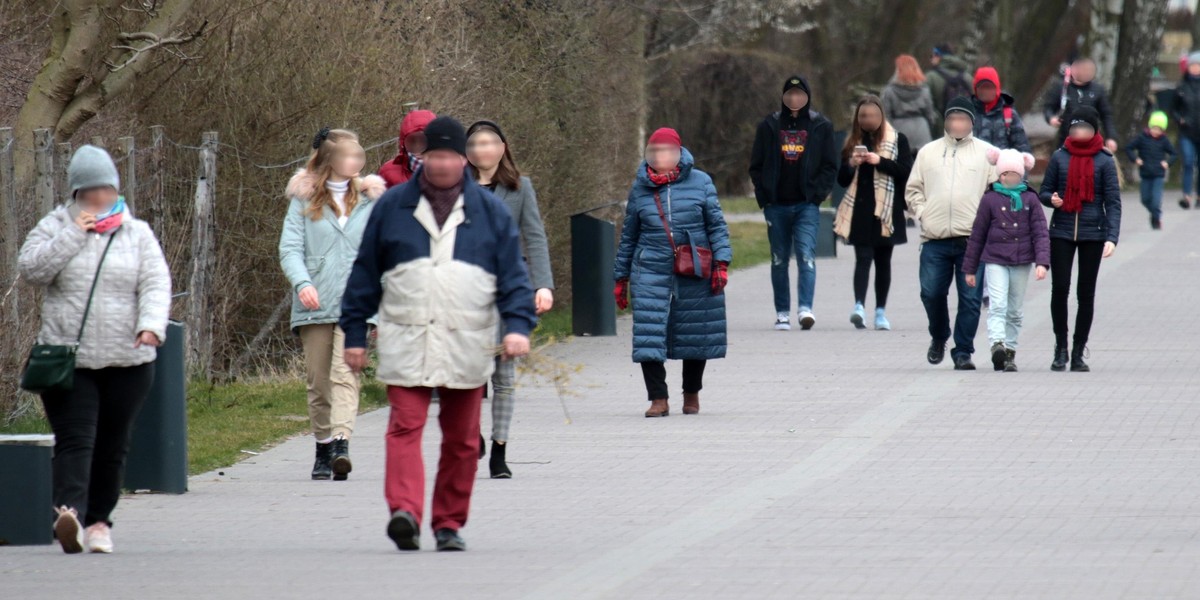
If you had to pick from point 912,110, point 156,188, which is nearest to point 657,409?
point 156,188

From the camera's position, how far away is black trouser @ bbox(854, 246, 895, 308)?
1534 cm

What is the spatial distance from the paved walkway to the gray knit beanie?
138 centimetres

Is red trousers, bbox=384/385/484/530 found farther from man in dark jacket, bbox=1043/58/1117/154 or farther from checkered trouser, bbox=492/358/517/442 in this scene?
man in dark jacket, bbox=1043/58/1117/154

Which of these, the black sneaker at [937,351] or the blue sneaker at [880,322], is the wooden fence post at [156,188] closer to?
the black sneaker at [937,351]

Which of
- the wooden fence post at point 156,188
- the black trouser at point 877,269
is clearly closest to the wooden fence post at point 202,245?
the wooden fence post at point 156,188

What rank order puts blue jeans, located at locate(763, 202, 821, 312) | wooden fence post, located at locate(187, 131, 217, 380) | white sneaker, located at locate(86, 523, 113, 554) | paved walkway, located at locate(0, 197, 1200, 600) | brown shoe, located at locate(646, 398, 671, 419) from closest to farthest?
1. paved walkway, located at locate(0, 197, 1200, 600)
2. white sneaker, located at locate(86, 523, 113, 554)
3. brown shoe, located at locate(646, 398, 671, 419)
4. wooden fence post, located at locate(187, 131, 217, 380)
5. blue jeans, located at locate(763, 202, 821, 312)

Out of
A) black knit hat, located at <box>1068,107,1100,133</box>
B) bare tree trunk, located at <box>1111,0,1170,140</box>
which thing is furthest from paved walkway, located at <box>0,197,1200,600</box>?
bare tree trunk, located at <box>1111,0,1170,140</box>

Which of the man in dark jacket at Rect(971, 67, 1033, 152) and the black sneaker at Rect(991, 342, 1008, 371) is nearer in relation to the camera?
the black sneaker at Rect(991, 342, 1008, 371)

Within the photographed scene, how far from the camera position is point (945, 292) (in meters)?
13.1

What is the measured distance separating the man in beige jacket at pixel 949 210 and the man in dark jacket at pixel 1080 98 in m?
3.33

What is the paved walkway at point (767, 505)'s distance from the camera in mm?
6762

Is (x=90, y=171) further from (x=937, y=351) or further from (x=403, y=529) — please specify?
(x=937, y=351)

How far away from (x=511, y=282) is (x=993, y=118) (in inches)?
349

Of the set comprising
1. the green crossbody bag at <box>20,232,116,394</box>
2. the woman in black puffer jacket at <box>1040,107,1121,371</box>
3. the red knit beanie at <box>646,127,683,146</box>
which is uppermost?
the red knit beanie at <box>646,127,683,146</box>
